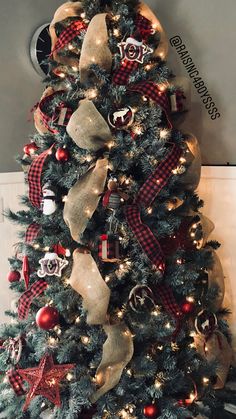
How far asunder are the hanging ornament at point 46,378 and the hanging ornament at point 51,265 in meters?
0.30

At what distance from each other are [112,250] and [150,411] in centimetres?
59

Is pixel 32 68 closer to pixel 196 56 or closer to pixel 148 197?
pixel 196 56

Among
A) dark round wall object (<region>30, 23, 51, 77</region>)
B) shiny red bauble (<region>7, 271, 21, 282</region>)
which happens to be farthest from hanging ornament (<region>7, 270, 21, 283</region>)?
dark round wall object (<region>30, 23, 51, 77</region>)

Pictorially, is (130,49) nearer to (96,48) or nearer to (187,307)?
(96,48)

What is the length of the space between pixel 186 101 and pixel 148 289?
870 mm

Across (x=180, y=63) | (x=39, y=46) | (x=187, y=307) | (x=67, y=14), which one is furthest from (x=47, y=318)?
(x=39, y=46)

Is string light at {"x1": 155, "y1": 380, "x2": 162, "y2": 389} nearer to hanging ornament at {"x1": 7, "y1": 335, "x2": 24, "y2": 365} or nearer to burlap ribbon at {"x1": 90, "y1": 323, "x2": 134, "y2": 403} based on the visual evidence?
burlap ribbon at {"x1": 90, "y1": 323, "x2": 134, "y2": 403}

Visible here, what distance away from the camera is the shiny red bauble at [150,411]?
142 cm

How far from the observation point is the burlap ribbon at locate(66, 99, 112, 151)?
4.74 feet

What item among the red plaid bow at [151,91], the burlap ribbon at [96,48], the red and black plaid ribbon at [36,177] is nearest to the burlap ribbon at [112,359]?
the red and black plaid ribbon at [36,177]

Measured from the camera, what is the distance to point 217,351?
5.50ft

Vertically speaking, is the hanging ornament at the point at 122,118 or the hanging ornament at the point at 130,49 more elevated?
the hanging ornament at the point at 130,49

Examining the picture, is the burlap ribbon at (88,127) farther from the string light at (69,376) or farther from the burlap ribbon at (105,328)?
the string light at (69,376)

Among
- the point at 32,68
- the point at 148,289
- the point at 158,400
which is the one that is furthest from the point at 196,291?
the point at 32,68
